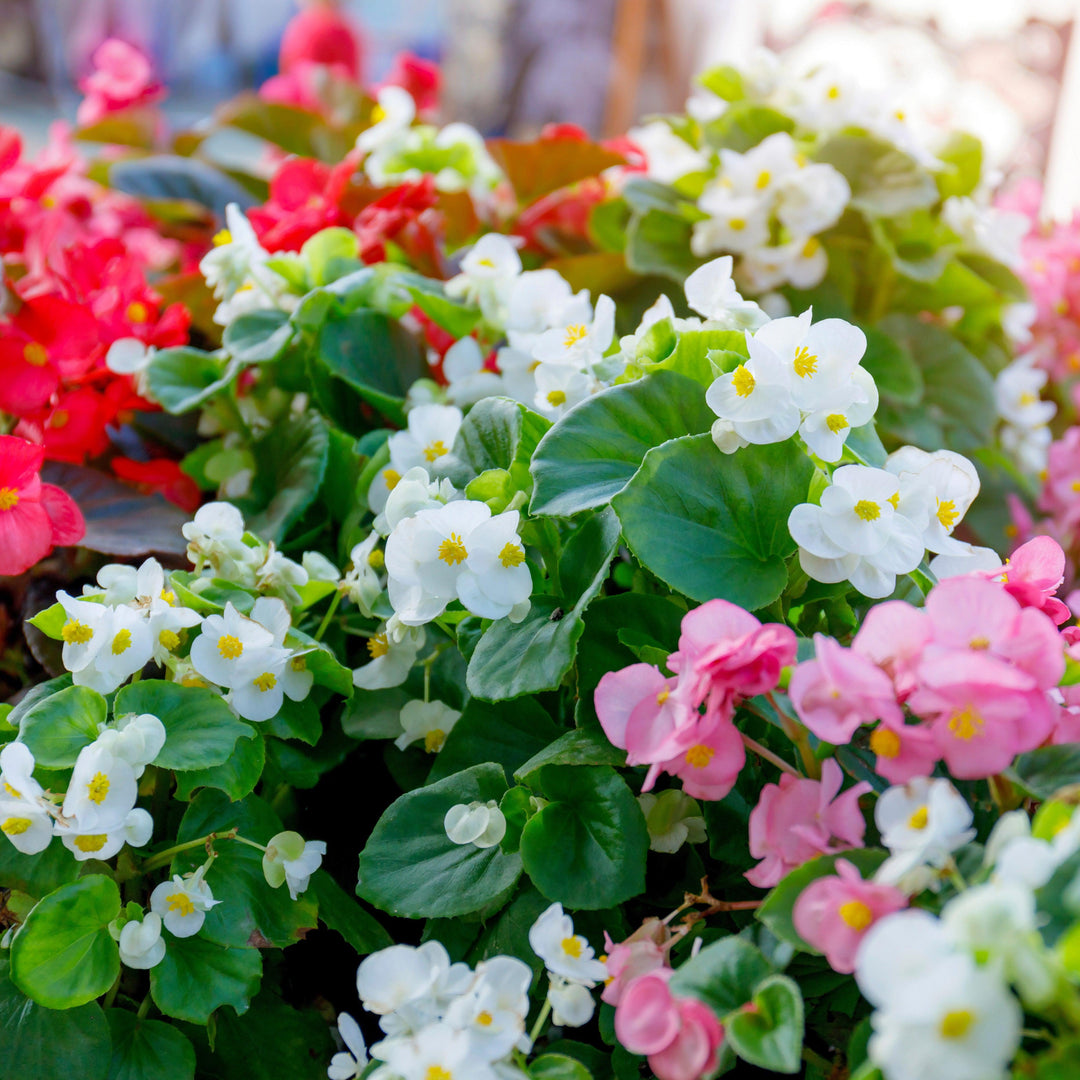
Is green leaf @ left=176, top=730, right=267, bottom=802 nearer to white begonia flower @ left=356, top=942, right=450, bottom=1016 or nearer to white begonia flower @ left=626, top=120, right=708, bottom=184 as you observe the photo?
white begonia flower @ left=356, top=942, right=450, bottom=1016

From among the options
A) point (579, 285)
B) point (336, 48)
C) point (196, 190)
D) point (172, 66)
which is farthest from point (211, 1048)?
point (172, 66)

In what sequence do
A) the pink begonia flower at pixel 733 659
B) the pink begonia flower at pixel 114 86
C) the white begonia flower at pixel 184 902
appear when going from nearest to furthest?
the pink begonia flower at pixel 733 659 < the white begonia flower at pixel 184 902 < the pink begonia flower at pixel 114 86

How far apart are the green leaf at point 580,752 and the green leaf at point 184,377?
356mm

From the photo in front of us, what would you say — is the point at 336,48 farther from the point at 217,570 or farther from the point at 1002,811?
the point at 1002,811

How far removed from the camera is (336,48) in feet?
4.83

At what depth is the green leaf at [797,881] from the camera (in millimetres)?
358

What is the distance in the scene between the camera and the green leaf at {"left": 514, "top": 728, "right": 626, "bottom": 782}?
1.46ft

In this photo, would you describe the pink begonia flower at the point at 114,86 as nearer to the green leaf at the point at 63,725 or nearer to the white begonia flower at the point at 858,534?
the green leaf at the point at 63,725

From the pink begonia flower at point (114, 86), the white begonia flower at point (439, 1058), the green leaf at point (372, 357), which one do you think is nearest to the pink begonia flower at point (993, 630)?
the white begonia flower at point (439, 1058)

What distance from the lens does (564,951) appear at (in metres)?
0.41

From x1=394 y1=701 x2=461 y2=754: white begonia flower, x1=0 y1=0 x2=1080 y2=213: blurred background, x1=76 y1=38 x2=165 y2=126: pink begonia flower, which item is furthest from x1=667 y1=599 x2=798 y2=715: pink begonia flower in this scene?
x1=76 y1=38 x2=165 y2=126: pink begonia flower

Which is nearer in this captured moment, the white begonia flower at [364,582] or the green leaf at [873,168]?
the white begonia flower at [364,582]

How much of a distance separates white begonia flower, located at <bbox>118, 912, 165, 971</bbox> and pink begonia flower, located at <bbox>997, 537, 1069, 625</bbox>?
415mm

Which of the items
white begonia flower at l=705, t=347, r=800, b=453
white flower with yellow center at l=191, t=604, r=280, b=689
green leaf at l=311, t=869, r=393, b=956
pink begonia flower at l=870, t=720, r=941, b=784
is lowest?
green leaf at l=311, t=869, r=393, b=956
